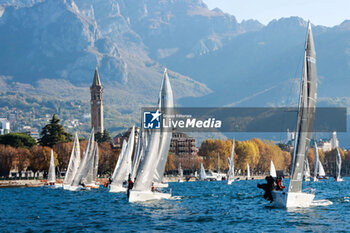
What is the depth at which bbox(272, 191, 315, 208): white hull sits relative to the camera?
5522cm

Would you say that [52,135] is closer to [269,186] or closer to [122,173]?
[122,173]

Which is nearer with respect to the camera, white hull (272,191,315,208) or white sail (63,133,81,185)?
white hull (272,191,315,208)

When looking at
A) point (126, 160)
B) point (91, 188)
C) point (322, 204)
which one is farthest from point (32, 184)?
point (322, 204)

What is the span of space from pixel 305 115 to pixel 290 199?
7029mm

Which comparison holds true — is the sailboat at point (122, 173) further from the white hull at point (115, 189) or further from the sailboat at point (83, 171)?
the sailboat at point (83, 171)

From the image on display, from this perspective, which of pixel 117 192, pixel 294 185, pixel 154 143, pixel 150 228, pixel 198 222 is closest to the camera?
pixel 150 228

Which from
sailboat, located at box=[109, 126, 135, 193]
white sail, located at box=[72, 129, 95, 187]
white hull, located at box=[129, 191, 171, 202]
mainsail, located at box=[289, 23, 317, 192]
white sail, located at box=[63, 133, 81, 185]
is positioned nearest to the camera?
mainsail, located at box=[289, 23, 317, 192]

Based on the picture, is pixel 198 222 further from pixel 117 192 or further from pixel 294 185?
pixel 117 192

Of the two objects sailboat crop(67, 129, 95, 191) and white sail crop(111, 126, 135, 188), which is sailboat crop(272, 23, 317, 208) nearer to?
white sail crop(111, 126, 135, 188)

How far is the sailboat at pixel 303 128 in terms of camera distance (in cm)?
5516

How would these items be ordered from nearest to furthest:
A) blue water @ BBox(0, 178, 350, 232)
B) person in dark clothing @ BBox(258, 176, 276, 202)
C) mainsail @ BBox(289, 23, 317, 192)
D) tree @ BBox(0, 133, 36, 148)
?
1. blue water @ BBox(0, 178, 350, 232)
2. mainsail @ BBox(289, 23, 317, 192)
3. person in dark clothing @ BBox(258, 176, 276, 202)
4. tree @ BBox(0, 133, 36, 148)

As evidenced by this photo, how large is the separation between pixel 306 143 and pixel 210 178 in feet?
→ 455

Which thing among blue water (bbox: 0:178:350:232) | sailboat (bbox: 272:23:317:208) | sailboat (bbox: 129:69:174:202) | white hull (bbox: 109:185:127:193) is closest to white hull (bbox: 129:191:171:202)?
sailboat (bbox: 129:69:174:202)

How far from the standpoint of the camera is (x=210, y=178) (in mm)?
193750
